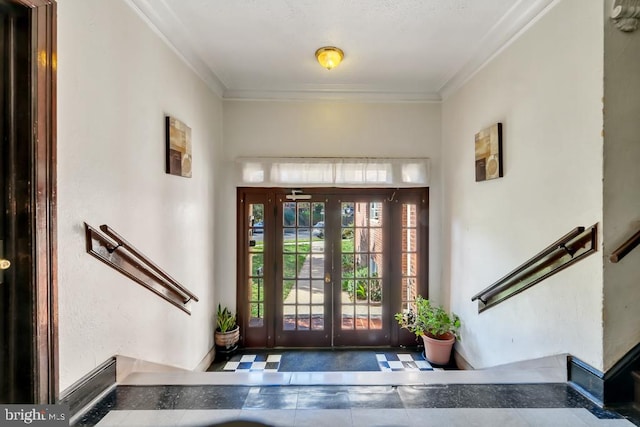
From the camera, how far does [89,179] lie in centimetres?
164

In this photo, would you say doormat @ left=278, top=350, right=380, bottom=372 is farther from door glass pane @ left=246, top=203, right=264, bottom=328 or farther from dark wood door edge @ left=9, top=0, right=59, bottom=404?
dark wood door edge @ left=9, top=0, right=59, bottom=404

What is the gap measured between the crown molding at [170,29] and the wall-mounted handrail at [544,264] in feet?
9.34

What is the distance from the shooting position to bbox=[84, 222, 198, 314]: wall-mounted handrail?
1676 mm

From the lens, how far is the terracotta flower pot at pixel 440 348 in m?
3.32

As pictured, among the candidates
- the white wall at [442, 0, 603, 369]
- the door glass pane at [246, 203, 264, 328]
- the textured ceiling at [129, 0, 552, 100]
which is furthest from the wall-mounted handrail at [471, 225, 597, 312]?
the door glass pane at [246, 203, 264, 328]

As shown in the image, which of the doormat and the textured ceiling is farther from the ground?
the textured ceiling

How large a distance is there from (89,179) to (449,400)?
2.13m

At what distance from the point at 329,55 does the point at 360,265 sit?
2247 mm

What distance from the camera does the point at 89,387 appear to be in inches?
63.4

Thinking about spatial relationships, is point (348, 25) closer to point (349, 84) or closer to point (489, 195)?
point (349, 84)

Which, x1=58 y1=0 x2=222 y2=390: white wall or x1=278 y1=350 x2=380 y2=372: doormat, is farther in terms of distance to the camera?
x1=278 y1=350 x2=380 y2=372: doormat

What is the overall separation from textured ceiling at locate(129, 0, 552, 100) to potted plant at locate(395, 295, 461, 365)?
2.40 metres

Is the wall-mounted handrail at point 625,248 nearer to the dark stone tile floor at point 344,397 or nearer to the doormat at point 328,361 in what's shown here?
the dark stone tile floor at point 344,397

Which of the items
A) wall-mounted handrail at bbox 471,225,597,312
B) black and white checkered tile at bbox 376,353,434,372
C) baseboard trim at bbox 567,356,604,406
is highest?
wall-mounted handrail at bbox 471,225,597,312
